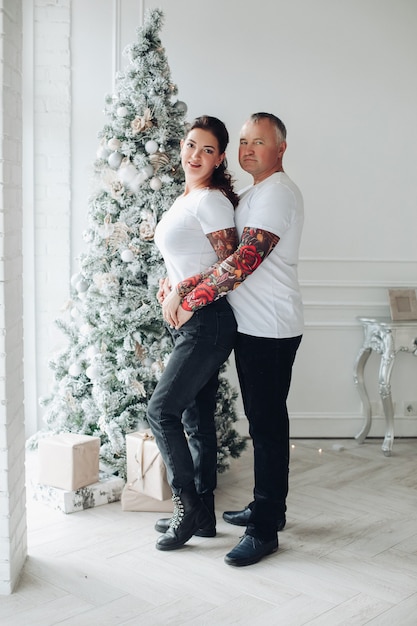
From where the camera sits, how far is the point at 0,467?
251 cm

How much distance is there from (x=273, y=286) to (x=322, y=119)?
2129 mm

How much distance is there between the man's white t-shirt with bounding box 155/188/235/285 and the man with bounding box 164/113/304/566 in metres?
0.08

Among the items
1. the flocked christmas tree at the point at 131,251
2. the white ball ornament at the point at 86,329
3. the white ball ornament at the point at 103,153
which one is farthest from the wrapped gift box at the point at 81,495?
the white ball ornament at the point at 103,153

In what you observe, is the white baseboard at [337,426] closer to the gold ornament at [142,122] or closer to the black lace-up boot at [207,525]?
the black lace-up boot at [207,525]

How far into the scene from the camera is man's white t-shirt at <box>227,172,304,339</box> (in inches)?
109

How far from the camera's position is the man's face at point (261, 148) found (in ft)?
9.19

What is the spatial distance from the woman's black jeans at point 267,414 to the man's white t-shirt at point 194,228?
33 cm

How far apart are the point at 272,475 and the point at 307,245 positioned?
2081 millimetres

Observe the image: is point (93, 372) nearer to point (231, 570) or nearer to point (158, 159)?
point (158, 159)

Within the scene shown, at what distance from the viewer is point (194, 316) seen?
2811mm

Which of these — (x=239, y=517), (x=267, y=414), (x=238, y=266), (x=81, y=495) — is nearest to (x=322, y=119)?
(x=238, y=266)

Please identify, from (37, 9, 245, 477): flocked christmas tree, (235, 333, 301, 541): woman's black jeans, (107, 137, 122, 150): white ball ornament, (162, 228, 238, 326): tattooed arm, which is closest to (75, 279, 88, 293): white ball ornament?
(37, 9, 245, 477): flocked christmas tree

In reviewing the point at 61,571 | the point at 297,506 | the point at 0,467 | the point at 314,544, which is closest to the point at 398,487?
the point at 297,506

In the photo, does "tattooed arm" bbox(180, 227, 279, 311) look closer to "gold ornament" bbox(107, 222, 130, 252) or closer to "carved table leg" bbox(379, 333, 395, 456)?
"gold ornament" bbox(107, 222, 130, 252)
